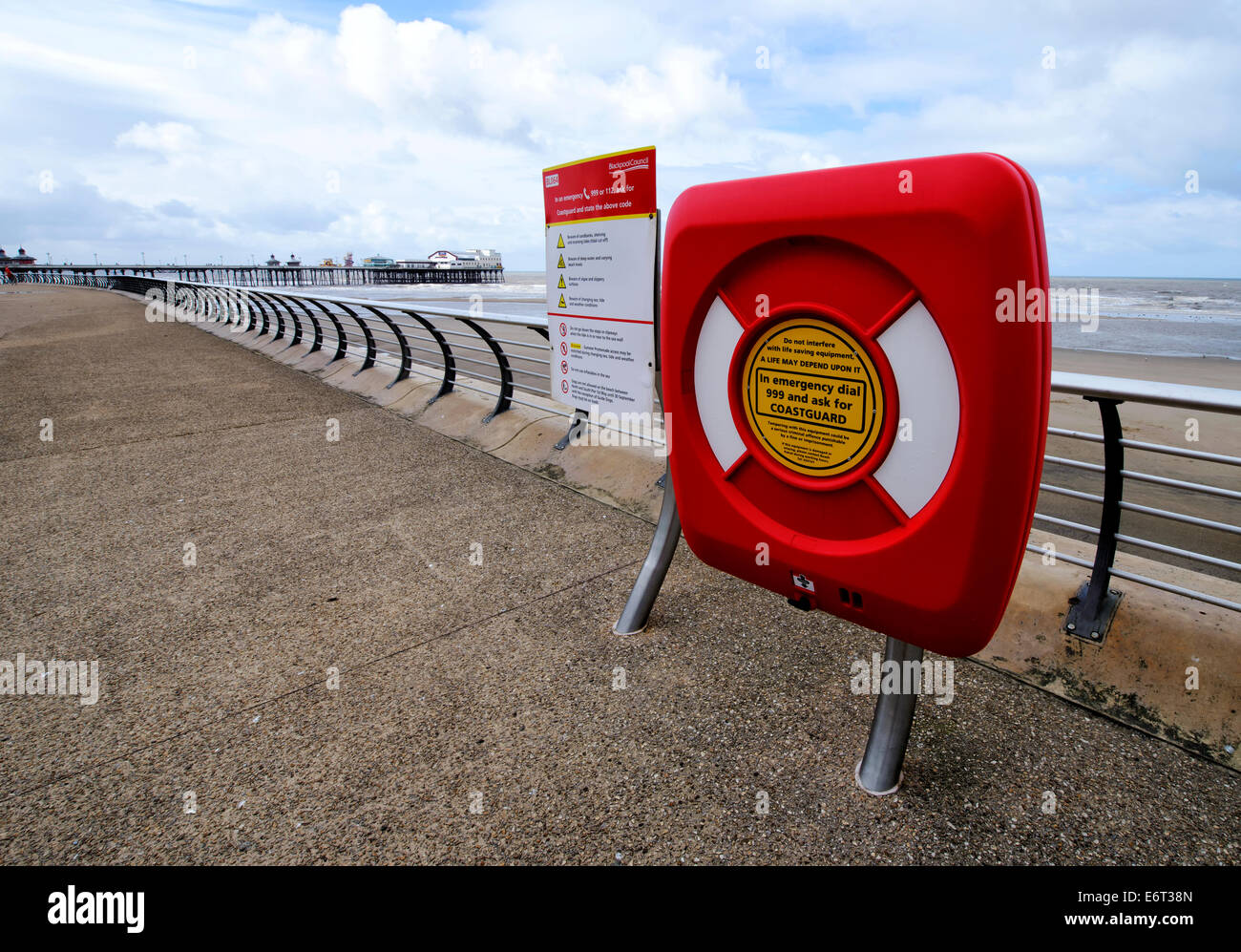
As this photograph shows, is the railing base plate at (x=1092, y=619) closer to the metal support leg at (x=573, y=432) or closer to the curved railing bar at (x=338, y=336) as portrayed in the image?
the metal support leg at (x=573, y=432)

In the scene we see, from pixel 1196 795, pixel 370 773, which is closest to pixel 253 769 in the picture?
pixel 370 773

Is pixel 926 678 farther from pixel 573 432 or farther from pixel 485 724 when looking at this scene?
pixel 573 432

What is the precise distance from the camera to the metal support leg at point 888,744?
196 centimetres

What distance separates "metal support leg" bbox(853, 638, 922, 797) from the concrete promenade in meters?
0.06

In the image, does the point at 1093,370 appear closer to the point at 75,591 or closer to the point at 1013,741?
the point at 1013,741

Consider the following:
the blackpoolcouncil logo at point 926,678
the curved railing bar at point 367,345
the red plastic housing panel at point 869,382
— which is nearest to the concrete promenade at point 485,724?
the blackpoolcouncil logo at point 926,678

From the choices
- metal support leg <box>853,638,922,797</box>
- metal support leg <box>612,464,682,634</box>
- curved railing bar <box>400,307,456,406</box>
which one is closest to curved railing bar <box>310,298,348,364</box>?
curved railing bar <box>400,307,456,406</box>

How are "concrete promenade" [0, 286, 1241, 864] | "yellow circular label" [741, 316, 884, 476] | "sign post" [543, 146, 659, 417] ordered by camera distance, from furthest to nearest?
"sign post" [543, 146, 659, 417]
"concrete promenade" [0, 286, 1241, 864]
"yellow circular label" [741, 316, 884, 476]

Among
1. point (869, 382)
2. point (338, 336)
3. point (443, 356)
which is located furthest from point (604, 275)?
point (338, 336)

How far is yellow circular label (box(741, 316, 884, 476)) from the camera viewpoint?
150cm

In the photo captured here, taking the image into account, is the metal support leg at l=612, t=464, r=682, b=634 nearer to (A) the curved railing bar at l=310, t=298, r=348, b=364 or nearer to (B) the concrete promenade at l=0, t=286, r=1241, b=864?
(B) the concrete promenade at l=0, t=286, r=1241, b=864

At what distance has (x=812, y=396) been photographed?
1.59 meters
